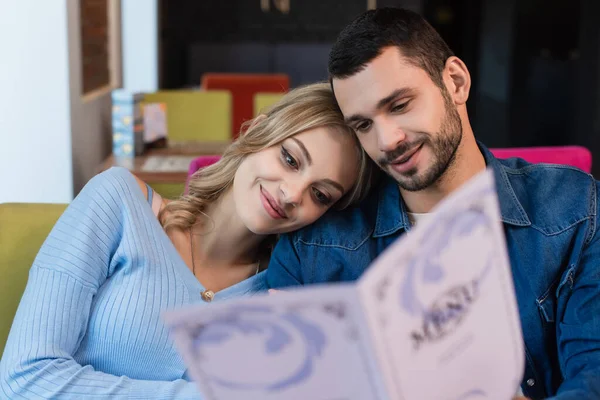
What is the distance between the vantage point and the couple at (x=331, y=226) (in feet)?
4.45

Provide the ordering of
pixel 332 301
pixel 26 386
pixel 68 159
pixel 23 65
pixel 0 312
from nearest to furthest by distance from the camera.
Result: pixel 332 301 → pixel 26 386 → pixel 0 312 → pixel 23 65 → pixel 68 159

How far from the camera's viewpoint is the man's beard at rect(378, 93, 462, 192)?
53.4 inches

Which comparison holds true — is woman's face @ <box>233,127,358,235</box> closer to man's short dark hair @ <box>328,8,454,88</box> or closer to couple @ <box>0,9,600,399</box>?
couple @ <box>0,9,600,399</box>

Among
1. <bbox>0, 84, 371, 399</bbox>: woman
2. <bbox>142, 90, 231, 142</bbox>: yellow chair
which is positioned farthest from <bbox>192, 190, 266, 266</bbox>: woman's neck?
<bbox>142, 90, 231, 142</bbox>: yellow chair

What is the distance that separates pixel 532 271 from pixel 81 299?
0.81m

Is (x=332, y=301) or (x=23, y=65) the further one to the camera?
(x=23, y=65)

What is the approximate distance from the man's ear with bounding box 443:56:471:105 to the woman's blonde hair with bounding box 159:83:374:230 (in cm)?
21

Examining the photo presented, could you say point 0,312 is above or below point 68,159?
below

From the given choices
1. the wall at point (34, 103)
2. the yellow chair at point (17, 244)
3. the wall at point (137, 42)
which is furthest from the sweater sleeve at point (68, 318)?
the wall at point (137, 42)

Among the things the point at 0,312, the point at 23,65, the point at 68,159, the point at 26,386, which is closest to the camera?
the point at 26,386

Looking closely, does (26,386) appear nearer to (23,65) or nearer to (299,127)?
(299,127)

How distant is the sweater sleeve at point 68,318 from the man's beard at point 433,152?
0.51 metres

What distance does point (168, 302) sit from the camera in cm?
151

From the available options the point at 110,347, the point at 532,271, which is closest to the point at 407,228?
the point at 532,271
